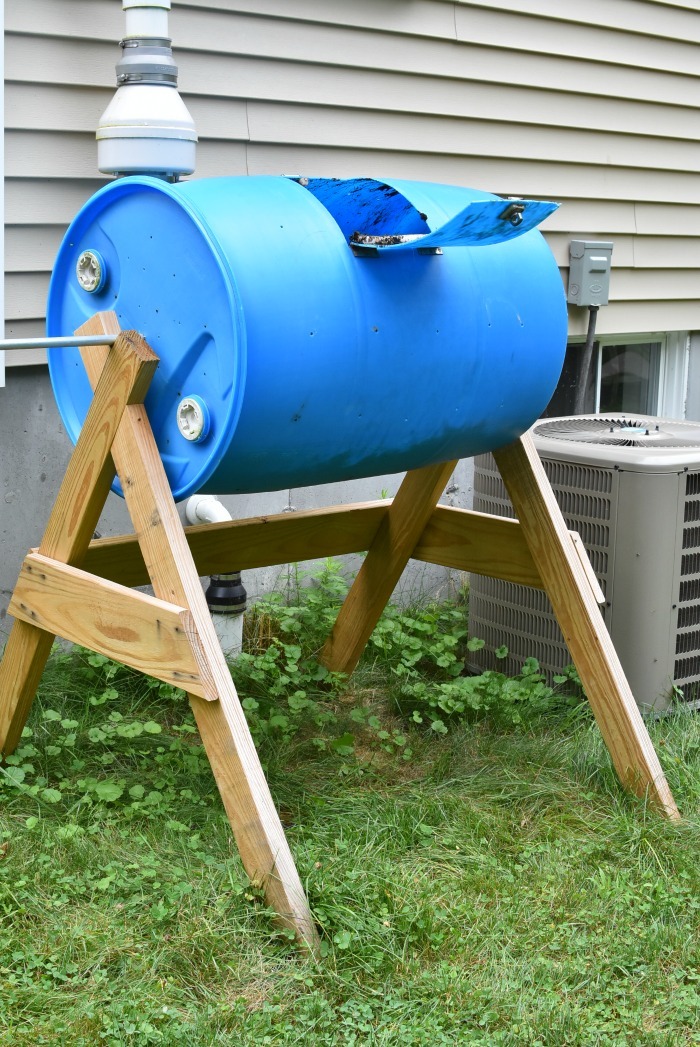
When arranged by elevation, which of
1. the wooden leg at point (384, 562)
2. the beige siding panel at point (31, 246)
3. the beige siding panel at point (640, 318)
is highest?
the beige siding panel at point (31, 246)

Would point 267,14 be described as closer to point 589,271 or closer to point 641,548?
point 589,271

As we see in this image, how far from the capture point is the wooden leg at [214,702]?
6.95ft

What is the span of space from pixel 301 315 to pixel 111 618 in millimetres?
696

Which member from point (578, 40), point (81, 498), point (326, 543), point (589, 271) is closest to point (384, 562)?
point (326, 543)

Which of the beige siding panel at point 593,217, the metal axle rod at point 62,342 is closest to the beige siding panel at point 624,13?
the beige siding panel at point 593,217

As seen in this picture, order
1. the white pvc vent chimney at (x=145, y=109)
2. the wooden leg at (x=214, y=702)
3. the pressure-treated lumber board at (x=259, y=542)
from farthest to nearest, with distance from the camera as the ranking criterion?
1. the white pvc vent chimney at (x=145, y=109)
2. the pressure-treated lumber board at (x=259, y=542)
3. the wooden leg at (x=214, y=702)

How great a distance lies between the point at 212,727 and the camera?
217cm

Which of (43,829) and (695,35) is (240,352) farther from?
(695,35)

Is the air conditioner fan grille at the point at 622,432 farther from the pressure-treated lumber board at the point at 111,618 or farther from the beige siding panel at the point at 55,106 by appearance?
the pressure-treated lumber board at the point at 111,618

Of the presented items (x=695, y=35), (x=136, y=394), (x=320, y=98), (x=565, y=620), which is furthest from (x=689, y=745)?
(x=695, y=35)

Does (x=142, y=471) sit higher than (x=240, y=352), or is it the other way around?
(x=240, y=352)

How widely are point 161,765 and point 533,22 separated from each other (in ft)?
10.3

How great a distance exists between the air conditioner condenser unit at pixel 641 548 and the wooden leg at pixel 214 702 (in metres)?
1.45

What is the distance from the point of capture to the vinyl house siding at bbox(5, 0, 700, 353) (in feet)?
10.4
